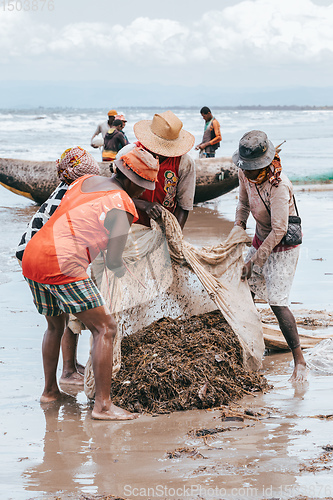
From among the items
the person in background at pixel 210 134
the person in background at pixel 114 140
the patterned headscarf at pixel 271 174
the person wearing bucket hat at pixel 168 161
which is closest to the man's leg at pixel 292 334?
the patterned headscarf at pixel 271 174

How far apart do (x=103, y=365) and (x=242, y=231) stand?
5.31 ft

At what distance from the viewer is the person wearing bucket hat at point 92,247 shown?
3.45 metres

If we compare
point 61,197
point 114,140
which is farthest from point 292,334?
point 114,140

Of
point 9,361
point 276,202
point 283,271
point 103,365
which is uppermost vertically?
point 276,202

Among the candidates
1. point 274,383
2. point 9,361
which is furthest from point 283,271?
point 9,361

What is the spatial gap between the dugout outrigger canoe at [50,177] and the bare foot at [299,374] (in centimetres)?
844

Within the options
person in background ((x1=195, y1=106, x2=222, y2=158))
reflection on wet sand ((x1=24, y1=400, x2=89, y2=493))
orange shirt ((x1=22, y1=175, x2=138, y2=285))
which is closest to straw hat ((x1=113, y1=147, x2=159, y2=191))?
orange shirt ((x1=22, y1=175, x2=138, y2=285))

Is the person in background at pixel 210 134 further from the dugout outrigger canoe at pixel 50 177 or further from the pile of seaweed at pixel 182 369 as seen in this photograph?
the pile of seaweed at pixel 182 369

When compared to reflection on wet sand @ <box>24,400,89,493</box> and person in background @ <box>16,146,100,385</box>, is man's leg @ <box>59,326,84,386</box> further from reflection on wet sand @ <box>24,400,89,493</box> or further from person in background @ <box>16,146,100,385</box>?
reflection on wet sand @ <box>24,400,89,493</box>

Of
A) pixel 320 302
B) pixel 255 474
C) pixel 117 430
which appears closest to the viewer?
pixel 255 474

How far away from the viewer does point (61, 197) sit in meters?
4.09

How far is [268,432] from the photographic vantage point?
129 inches

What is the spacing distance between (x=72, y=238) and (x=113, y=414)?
3.46 ft

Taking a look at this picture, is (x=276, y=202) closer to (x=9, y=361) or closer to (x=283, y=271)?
(x=283, y=271)
